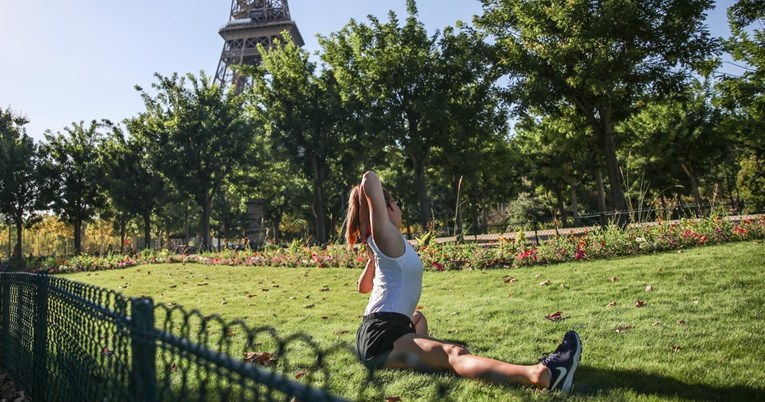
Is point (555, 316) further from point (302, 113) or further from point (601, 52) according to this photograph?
point (302, 113)

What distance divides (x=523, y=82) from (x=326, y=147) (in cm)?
1271

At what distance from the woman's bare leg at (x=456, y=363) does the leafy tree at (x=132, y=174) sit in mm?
31118

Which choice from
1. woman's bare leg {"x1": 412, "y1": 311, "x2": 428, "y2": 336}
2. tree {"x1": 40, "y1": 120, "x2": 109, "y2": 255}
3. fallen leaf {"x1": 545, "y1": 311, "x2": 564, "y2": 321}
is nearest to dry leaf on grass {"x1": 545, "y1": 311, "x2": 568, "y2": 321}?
fallen leaf {"x1": 545, "y1": 311, "x2": 564, "y2": 321}

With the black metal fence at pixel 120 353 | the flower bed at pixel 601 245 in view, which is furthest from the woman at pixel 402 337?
the flower bed at pixel 601 245

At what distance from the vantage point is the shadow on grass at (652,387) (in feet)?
11.1

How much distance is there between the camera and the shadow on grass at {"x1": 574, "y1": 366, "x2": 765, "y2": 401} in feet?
11.1

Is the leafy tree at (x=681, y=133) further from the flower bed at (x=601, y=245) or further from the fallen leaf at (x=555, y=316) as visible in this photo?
the fallen leaf at (x=555, y=316)

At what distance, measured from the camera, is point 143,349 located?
7.43 feet

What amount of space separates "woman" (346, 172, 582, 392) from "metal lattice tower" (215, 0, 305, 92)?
49242 millimetres

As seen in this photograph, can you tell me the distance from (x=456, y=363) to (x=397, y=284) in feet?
2.29

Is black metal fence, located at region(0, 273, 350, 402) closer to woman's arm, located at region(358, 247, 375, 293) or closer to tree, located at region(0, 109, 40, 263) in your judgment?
woman's arm, located at region(358, 247, 375, 293)

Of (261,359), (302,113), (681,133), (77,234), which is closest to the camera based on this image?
(261,359)

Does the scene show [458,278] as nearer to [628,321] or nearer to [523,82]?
[628,321]

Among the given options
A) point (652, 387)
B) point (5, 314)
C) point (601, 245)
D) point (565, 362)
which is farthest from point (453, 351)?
point (601, 245)
